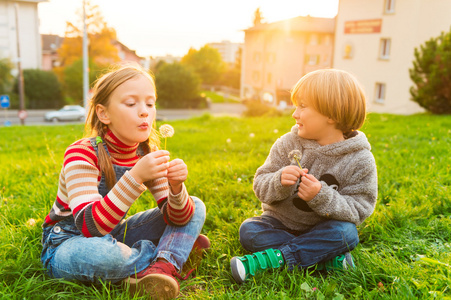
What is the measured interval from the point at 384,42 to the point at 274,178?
2212 centimetres

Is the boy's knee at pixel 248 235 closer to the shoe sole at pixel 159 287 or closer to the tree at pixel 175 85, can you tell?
the shoe sole at pixel 159 287

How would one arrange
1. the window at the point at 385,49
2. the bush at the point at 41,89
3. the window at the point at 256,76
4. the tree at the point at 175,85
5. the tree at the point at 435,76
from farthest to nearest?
1. the window at the point at 256,76
2. the tree at the point at 175,85
3. the bush at the point at 41,89
4. the window at the point at 385,49
5. the tree at the point at 435,76

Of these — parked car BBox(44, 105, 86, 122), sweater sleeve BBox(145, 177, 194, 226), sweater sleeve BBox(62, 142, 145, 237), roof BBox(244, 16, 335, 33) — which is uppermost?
roof BBox(244, 16, 335, 33)

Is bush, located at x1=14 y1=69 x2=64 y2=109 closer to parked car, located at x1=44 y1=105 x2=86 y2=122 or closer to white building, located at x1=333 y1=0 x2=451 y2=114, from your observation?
parked car, located at x1=44 y1=105 x2=86 y2=122

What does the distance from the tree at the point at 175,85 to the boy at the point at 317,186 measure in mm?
37875

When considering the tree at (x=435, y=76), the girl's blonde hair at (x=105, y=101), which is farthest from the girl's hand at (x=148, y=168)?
the tree at (x=435, y=76)

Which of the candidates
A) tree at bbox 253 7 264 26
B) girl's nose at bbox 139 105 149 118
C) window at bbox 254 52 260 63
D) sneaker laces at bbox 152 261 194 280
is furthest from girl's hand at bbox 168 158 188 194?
tree at bbox 253 7 264 26

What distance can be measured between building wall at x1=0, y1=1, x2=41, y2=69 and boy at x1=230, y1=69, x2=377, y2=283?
3315cm

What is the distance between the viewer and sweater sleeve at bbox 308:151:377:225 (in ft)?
6.66

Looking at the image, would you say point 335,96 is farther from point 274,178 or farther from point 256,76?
point 256,76

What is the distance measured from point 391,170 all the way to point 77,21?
31.8 m

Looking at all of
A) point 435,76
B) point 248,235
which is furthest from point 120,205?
point 435,76

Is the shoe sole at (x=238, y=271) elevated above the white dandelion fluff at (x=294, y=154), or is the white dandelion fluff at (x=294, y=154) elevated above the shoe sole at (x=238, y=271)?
the white dandelion fluff at (x=294, y=154)

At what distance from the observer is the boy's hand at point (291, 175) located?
2.00 meters
